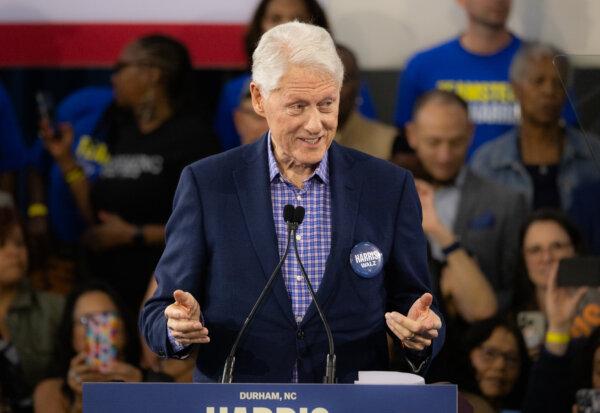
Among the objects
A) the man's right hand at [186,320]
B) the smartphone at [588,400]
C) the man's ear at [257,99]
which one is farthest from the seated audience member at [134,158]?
the man's right hand at [186,320]

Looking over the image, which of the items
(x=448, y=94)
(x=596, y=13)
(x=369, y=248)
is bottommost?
(x=369, y=248)

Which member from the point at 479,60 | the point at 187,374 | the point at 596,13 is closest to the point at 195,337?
the point at 187,374

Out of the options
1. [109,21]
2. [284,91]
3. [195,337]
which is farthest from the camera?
[109,21]

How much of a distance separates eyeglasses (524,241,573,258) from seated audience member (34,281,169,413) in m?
1.77

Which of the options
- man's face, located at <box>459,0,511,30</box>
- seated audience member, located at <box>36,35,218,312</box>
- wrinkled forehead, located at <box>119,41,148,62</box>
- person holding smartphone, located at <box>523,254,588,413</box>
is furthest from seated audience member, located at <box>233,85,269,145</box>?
person holding smartphone, located at <box>523,254,588,413</box>

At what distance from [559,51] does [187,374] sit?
7.29 feet

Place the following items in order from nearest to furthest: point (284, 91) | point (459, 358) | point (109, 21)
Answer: point (284, 91)
point (459, 358)
point (109, 21)

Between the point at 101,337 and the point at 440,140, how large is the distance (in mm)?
1770

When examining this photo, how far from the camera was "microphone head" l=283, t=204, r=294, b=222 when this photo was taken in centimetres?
256

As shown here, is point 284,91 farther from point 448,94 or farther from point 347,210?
point 448,94

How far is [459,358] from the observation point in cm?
523

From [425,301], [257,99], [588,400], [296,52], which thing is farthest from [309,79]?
[588,400]

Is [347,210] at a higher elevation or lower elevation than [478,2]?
lower

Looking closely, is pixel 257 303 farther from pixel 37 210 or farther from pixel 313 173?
pixel 37 210
